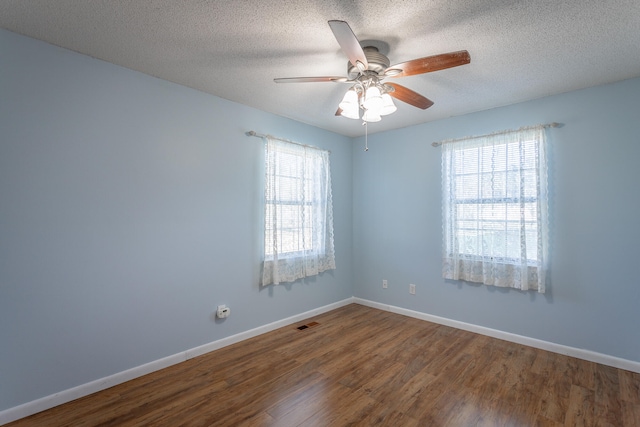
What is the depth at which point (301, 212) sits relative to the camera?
3.65m

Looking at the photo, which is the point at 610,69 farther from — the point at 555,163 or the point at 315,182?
the point at 315,182

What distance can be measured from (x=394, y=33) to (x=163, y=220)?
228cm

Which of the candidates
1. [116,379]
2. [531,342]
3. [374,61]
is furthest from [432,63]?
[116,379]

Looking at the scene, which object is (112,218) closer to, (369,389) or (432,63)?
(369,389)

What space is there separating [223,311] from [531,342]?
3.05m

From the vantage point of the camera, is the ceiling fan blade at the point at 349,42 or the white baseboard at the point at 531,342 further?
the white baseboard at the point at 531,342

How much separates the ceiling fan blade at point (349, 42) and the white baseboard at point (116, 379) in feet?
8.88

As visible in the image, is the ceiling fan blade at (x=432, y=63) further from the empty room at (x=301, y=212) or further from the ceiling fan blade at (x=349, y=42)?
the ceiling fan blade at (x=349, y=42)

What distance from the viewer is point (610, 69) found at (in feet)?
7.83

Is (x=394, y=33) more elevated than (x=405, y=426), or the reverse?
(x=394, y=33)

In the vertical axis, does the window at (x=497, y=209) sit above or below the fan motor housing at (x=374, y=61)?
below

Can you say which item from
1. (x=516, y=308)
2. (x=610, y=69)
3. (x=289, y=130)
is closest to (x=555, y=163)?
(x=610, y=69)

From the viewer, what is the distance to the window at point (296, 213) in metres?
3.35

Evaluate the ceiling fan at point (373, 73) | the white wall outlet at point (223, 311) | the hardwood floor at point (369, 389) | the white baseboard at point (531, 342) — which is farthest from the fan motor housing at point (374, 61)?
the white baseboard at point (531, 342)
